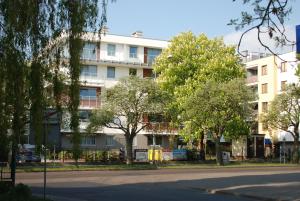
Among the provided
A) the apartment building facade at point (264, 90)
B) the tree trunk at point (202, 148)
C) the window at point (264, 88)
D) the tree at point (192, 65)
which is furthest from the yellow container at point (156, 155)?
the window at point (264, 88)

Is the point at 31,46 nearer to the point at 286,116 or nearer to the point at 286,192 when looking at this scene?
the point at 286,192

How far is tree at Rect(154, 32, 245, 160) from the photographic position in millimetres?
57531

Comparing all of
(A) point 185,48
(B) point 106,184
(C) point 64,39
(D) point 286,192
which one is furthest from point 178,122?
(C) point 64,39

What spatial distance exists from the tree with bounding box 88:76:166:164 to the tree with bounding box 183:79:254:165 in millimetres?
3019

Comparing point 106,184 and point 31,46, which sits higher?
point 31,46

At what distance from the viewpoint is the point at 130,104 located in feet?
159

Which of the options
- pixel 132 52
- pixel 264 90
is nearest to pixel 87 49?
pixel 132 52

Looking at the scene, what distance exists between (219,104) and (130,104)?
780 centimetres

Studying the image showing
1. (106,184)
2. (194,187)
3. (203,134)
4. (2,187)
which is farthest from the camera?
(203,134)

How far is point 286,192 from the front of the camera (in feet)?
71.1

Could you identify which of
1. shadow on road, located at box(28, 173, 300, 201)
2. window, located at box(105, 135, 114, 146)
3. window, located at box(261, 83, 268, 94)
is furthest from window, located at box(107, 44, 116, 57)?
shadow on road, located at box(28, 173, 300, 201)

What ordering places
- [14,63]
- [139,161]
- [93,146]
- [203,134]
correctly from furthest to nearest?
[93,146] → [203,134] → [139,161] → [14,63]

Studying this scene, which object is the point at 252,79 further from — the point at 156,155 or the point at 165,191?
the point at 165,191

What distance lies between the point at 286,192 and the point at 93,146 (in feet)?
159
